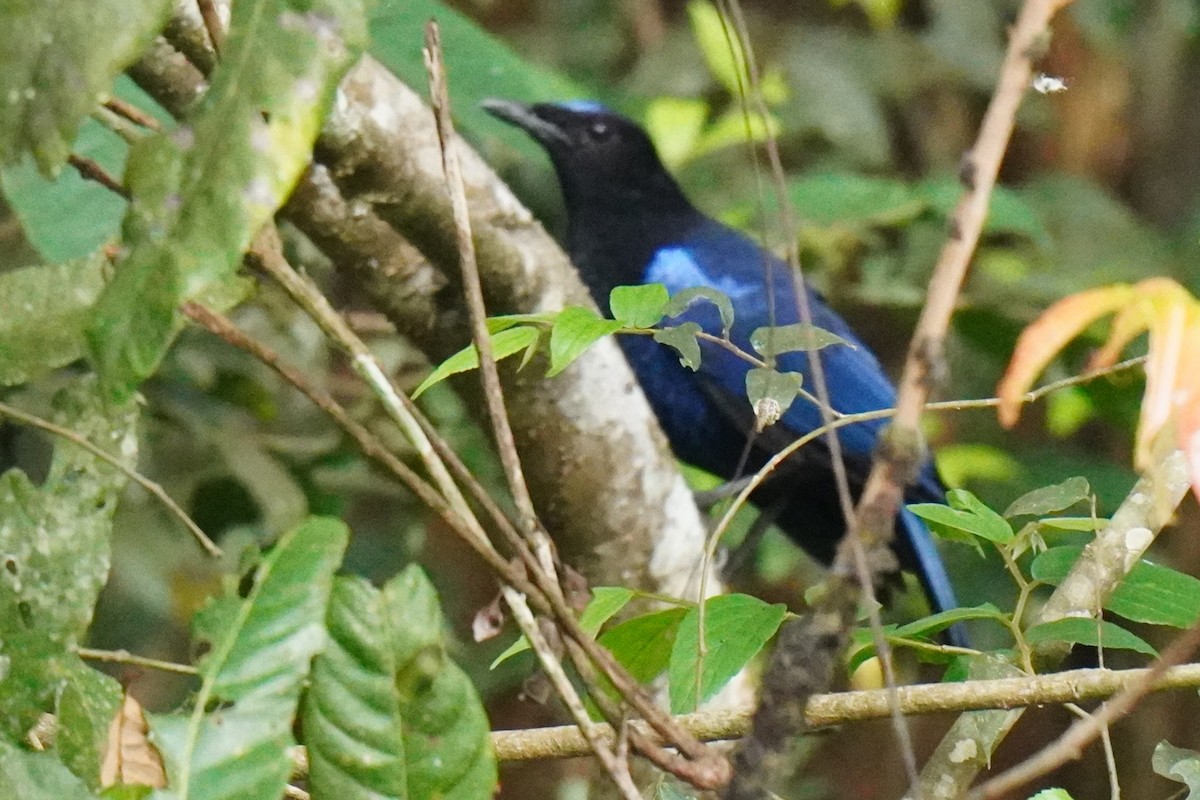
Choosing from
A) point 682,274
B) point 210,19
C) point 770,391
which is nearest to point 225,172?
point 210,19

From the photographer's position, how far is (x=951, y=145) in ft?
14.6

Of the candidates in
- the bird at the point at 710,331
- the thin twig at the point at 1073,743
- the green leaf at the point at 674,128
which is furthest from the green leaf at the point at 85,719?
the green leaf at the point at 674,128

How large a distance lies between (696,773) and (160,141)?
1.35 ft

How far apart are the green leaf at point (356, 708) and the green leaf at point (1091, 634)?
1.55ft

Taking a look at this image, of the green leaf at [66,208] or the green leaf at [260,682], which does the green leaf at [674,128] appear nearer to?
the green leaf at [66,208]

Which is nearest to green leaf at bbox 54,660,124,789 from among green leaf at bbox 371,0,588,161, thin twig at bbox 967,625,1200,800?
thin twig at bbox 967,625,1200,800

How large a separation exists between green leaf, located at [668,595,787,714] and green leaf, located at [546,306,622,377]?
0.19 m

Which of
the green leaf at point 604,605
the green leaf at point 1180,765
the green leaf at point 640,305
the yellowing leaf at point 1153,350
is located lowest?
the green leaf at point 1180,765

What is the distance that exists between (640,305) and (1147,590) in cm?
39

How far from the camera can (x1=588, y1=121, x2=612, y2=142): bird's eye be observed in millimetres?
3201

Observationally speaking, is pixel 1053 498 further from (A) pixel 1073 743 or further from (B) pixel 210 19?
(B) pixel 210 19

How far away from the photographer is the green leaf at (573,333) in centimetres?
97

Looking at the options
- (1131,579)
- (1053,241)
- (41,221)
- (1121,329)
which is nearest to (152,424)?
(41,221)

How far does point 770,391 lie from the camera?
975 mm
